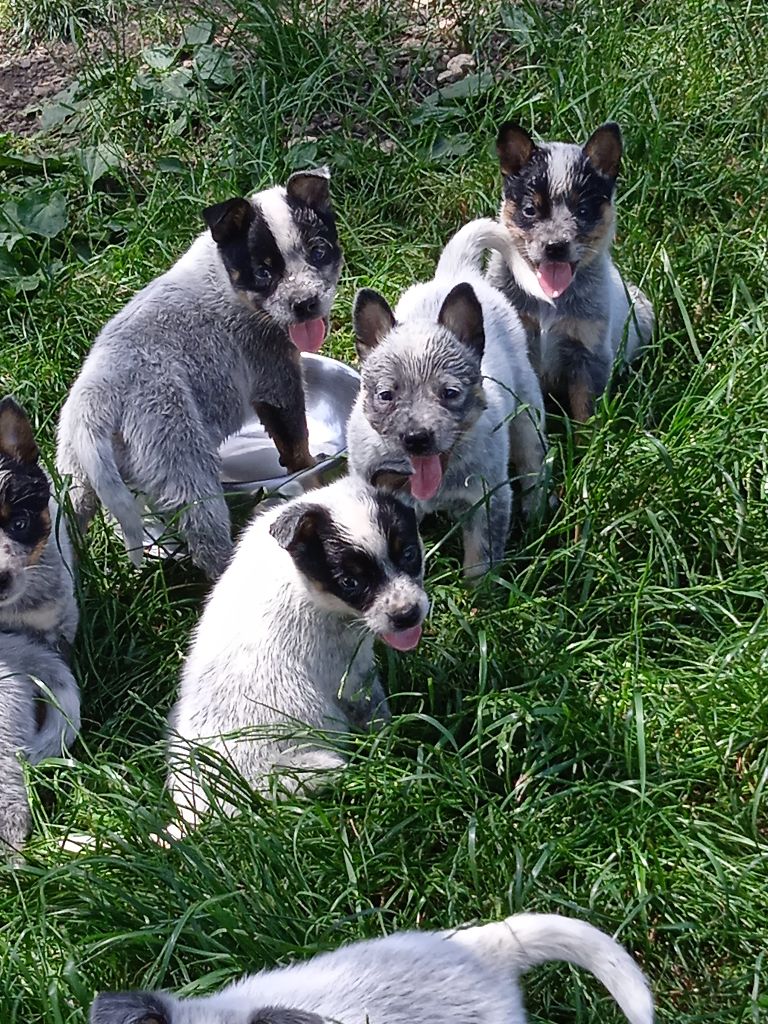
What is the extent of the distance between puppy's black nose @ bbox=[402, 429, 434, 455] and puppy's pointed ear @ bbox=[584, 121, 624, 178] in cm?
144

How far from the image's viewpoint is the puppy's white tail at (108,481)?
4270mm

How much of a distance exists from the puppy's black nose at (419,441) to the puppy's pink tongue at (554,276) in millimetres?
1112

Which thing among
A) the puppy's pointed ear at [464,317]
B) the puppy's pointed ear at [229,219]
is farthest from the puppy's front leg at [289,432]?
the puppy's pointed ear at [464,317]

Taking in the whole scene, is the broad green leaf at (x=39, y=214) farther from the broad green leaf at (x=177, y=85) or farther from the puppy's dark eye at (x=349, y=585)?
the puppy's dark eye at (x=349, y=585)

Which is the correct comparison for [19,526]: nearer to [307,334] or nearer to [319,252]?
[307,334]

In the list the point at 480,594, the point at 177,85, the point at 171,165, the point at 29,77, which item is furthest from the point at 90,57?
the point at 480,594

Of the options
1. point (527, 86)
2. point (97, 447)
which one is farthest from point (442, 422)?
point (527, 86)

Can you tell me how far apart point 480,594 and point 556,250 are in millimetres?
1407

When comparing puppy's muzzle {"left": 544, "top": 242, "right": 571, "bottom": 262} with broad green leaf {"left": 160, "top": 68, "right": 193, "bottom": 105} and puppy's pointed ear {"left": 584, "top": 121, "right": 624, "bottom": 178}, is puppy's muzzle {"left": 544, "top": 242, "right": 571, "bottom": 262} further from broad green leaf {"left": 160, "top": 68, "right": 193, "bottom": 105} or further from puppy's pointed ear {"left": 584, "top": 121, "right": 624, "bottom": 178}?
broad green leaf {"left": 160, "top": 68, "right": 193, "bottom": 105}

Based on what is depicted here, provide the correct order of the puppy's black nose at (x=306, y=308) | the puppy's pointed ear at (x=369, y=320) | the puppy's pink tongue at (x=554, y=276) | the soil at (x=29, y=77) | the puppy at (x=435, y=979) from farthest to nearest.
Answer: the soil at (x=29, y=77) < the puppy's pink tongue at (x=554, y=276) < the puppy's black nose at (x=306, y=308) < the puppy's pointed ear at (x=369, y=320) < the puppy at (x=435, y=979)

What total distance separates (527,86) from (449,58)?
64 centimetres

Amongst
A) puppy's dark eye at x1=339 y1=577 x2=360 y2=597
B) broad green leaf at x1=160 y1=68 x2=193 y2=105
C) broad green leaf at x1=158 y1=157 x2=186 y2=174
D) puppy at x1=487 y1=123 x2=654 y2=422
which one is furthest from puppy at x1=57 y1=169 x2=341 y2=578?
broad green leaf at x1=160 y1=68 x2=193 y2=105

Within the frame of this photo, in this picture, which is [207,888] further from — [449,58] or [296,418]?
[449,58]

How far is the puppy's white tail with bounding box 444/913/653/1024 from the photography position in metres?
2.77
